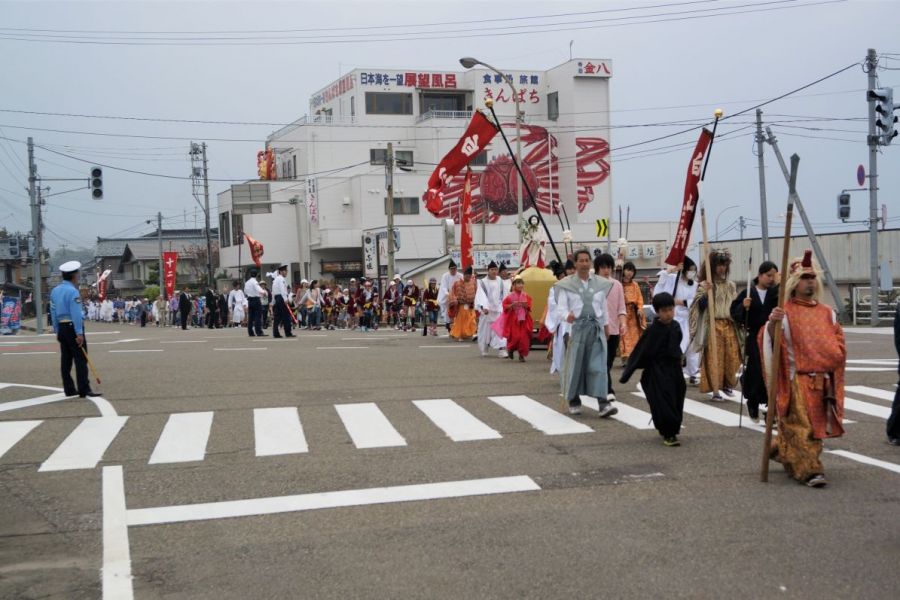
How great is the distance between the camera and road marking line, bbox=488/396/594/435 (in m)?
10.2

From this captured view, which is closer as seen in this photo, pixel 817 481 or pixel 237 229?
pixel 817 481

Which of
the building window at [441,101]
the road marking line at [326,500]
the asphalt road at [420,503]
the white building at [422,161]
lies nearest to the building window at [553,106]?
the white building at [422,161]

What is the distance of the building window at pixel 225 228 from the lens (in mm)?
67438

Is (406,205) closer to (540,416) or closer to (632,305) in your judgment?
(632,305)

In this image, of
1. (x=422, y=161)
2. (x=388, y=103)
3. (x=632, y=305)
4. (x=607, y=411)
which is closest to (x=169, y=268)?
(x=422, y=161)

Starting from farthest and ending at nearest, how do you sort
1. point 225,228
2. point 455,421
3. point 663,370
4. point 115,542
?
point 225,228
point 455,421
point 663,370
point 115,542

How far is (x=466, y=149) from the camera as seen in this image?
25312 mm

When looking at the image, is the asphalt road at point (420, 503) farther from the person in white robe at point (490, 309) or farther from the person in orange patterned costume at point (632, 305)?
the person in white robe at point (490, 309)

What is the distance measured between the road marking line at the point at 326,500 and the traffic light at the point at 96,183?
31883mm

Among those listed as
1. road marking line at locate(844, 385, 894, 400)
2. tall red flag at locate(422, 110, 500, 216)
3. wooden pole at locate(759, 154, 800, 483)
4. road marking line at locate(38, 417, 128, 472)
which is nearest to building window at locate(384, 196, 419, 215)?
tall red flag at locate(422, 110, 500, 216)

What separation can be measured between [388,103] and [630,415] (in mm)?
53753

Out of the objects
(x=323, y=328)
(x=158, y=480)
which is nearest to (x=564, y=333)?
(x=158, y=480)

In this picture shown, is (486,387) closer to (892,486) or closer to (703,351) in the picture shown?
(703,351)

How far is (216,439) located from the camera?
993cm
